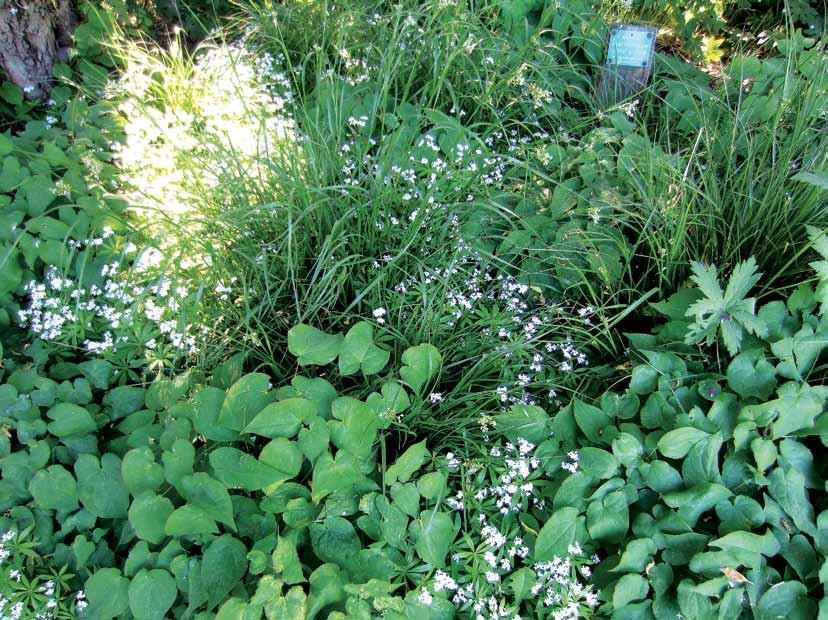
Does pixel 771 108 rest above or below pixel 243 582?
above

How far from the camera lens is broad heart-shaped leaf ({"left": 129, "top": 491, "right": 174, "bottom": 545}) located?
4.75 feet

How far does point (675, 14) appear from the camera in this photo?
3168 mm

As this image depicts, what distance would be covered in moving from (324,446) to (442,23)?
6.36 ft

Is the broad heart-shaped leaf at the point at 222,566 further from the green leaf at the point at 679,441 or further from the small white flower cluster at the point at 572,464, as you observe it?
the green leaf at the point at 679,441

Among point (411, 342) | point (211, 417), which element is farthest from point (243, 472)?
point (411, 342)

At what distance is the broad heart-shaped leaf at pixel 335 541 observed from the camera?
1.48 meters

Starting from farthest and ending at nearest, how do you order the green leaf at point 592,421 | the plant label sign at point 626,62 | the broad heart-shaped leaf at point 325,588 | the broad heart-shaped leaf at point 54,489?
1. the plant label sign at point 626,62
2. the green leaf at point 592,421
3. the broad heart-shaped leaf at point 54,489
4. the broad heart-shaped leaf at point 325,588

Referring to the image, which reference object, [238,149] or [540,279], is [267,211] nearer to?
[238,149]

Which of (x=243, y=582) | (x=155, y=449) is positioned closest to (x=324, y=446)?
(x=243, y=582)

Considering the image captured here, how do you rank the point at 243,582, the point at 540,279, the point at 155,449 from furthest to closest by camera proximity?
the point at 540,279, the point at 155,449, the point at 243,582

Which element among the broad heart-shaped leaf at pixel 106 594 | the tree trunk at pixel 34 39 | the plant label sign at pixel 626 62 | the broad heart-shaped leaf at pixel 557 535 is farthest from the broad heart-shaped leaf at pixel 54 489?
the plant label sign at pixel 626 62

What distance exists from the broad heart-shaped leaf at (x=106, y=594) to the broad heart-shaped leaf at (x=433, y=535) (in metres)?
0.69

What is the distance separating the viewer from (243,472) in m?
1.49

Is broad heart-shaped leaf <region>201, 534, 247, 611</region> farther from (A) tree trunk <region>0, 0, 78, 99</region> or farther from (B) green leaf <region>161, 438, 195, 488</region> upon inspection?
(A) tree trunk <region>0, 0, 78, 99</region>
